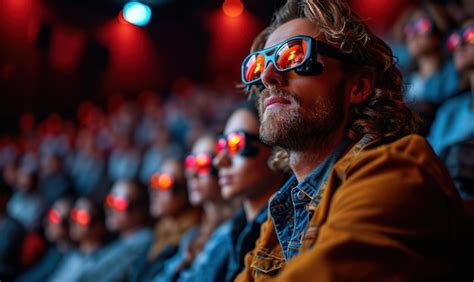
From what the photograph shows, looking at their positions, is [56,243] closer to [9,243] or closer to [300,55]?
[9,243]

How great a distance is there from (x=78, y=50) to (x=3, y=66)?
3449 mm

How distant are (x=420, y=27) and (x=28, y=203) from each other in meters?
5.41

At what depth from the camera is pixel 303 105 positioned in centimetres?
163

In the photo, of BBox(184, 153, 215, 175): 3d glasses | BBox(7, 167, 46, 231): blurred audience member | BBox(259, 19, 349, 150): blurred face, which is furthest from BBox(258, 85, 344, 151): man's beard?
BBox(7, 167, 46, 231): blurred audience member

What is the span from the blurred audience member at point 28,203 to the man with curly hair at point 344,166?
5152 millimetres

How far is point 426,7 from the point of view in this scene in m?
4.36

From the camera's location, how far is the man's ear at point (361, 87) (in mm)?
1740

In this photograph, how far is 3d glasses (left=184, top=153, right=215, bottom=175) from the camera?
3.43m

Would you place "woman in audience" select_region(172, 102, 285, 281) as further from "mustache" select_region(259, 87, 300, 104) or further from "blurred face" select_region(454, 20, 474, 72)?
"blurred face" select_region(454, 20, 474, 72)

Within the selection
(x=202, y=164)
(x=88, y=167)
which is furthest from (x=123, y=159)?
(x=202, y=164)

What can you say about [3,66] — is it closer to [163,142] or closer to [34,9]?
[34,9]

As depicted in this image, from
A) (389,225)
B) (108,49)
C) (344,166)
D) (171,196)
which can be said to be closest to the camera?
(389,225)

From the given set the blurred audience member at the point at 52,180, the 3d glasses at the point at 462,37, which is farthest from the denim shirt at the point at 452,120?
the blurred audience member at the point at 52,180

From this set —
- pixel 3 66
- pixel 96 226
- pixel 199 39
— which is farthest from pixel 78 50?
pixel 96 226
